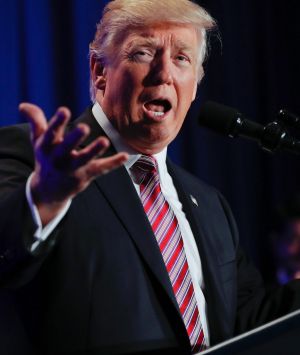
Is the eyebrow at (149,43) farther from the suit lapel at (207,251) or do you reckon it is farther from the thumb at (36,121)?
the thumb at (36,121)

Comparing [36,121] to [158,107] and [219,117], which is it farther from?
[158,107]

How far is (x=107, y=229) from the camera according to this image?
58.6 inches

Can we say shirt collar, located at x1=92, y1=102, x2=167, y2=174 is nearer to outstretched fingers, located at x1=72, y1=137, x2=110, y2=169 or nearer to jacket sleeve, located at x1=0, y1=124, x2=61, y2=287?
jacket sleeve, located at x1=0, y1=124, x2=61, y2=287

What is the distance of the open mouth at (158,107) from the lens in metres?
1.71

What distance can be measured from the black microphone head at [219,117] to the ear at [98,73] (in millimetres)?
394

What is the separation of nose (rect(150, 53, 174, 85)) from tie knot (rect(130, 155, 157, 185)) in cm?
19

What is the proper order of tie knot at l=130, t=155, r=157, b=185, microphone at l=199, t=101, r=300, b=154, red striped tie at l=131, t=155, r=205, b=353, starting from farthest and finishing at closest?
tie knot at l=130, t=155, r=157, b=185
red striped tie at l=131, t=155, r=205, b=353
microphone at l=199, t=101, r=300, b=154

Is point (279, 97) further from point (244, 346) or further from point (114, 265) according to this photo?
point (244, 346)

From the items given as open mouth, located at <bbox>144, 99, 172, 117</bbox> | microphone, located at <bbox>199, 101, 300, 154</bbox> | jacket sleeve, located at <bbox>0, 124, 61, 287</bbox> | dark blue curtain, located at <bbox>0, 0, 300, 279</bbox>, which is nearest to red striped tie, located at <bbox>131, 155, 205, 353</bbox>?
open mouth, located at <bbox>144, 99, 172, 117</bbox>

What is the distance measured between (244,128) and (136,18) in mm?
488

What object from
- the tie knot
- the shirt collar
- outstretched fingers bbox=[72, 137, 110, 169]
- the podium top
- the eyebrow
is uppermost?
outstretched fingers bbox=[72, 137, 110, 169]

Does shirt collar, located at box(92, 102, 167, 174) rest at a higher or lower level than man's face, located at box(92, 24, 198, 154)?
lower

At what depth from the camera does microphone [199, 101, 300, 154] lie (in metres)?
1.36

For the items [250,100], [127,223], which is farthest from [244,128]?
[250,100]
